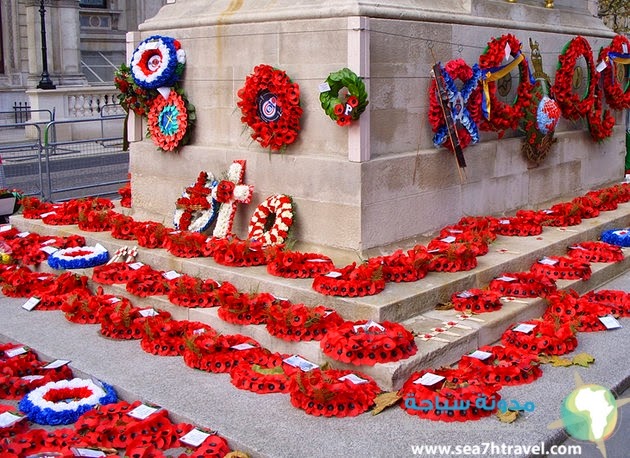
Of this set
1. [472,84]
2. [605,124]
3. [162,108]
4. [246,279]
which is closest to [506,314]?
[246,279]

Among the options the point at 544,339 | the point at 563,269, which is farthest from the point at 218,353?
the point at 563,269

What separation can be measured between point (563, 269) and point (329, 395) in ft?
11.2

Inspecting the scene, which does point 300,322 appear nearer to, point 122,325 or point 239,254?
point 239,254

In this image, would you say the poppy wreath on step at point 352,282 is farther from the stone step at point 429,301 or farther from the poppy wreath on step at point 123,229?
the poppy wreath on step at point 123,229

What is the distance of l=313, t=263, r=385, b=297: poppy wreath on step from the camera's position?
21.2ft

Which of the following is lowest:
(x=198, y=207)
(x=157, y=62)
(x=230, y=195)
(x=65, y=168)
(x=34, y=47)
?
(x=65, y=168)

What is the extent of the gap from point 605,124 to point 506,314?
545 cm

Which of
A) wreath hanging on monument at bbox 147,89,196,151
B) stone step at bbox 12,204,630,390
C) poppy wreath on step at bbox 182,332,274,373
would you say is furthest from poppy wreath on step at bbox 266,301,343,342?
wreath hanging on monument at bbox 147,89,196,151

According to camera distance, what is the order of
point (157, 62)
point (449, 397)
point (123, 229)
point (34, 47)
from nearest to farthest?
point (449, 397), point (123, 229), point (157, 62), point (34, 47)

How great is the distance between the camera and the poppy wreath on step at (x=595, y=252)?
27.5ft

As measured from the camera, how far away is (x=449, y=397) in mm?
5227

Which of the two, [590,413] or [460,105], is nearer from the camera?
[590,413]

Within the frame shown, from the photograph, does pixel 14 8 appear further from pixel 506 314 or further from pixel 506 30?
pixel 506 314

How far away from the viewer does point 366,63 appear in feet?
23.9
